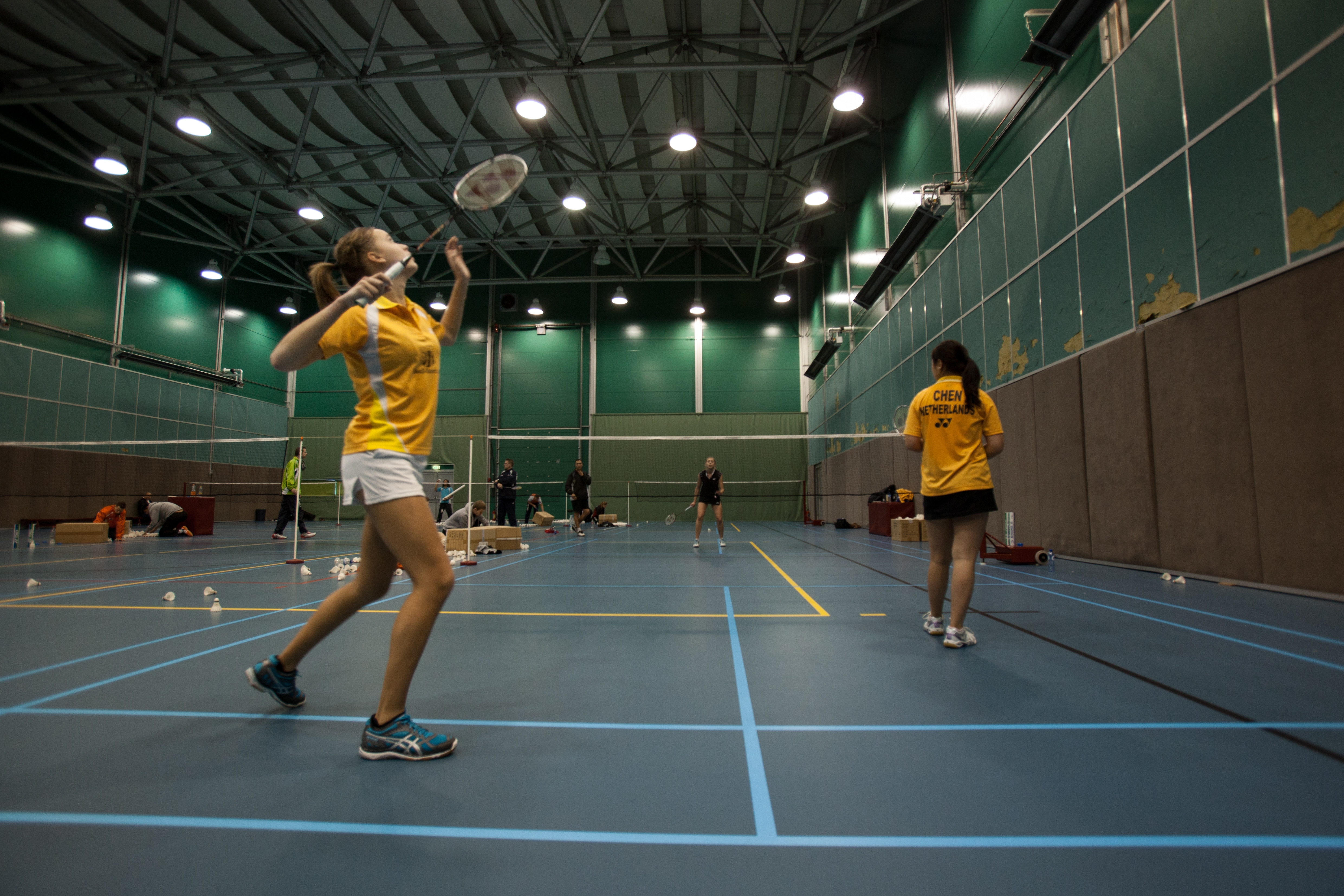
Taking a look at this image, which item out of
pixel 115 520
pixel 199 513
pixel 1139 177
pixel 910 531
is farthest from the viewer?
pixel 199 513

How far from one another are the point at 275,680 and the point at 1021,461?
10.3m

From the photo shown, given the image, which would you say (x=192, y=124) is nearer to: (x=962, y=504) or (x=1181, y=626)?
(x=962, y=504)

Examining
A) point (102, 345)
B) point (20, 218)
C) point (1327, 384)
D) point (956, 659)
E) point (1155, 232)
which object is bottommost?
point (956, 659)

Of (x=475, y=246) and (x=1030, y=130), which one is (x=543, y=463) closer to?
(x=475, y=246)

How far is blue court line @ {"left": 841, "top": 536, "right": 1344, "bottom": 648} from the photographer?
387 centimetres

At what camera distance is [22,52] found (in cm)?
1570

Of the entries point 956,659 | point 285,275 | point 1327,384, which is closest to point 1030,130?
point 1327,384

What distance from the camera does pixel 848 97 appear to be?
12.8 metres

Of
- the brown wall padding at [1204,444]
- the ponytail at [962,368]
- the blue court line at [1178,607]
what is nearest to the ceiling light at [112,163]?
the ponytail at [962,368]

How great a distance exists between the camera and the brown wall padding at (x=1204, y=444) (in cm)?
589

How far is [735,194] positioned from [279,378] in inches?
875

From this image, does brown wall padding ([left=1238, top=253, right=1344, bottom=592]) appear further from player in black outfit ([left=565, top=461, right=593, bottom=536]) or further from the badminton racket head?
player in black outfit ([left=565, top=461, right=593, bottom=536])

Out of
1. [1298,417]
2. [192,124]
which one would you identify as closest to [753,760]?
[1298,417]

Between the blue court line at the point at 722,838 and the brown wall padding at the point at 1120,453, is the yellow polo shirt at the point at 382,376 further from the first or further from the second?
the brown wall padding at the point at 1120,453
